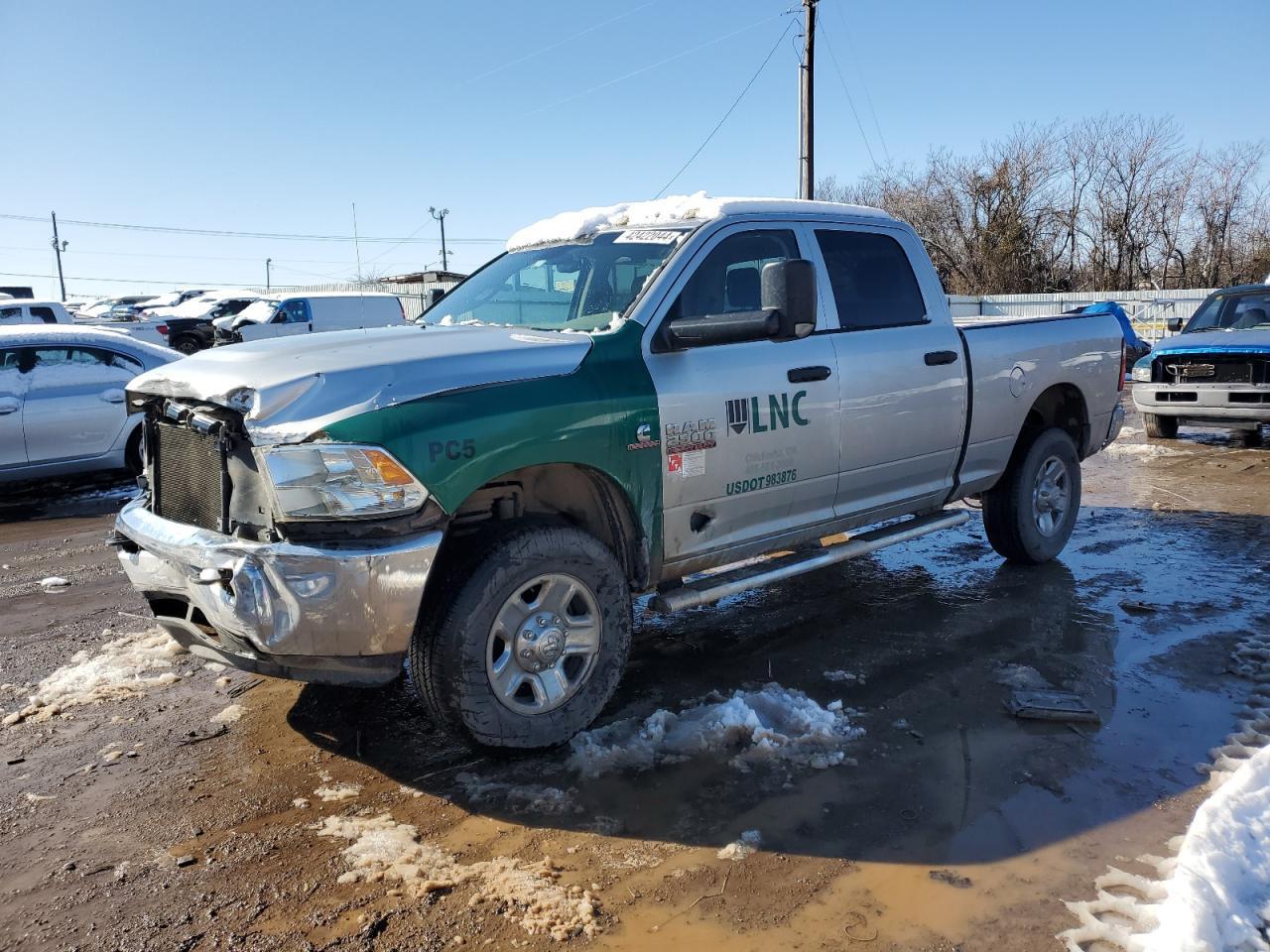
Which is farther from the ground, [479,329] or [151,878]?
[479,329]

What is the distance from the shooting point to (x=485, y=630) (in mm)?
3457

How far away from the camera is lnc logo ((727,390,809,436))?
13.8 feet

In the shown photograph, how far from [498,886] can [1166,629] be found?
3924 mm

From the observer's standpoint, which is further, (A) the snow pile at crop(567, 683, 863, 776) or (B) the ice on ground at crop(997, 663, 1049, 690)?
(B) the ice on ground at crop(997, 663, 1049, 690)

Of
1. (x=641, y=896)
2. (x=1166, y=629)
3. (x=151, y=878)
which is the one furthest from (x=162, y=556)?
(x=1166, y=629)

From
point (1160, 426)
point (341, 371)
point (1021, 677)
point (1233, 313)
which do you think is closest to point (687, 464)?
point (341, 371)

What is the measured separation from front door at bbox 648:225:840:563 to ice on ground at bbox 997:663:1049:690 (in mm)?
1107

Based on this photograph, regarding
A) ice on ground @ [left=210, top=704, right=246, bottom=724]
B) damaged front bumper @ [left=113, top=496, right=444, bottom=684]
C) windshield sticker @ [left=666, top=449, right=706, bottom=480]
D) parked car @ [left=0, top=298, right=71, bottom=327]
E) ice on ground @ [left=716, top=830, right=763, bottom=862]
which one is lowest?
ice on ground @ [left=716, top=830, right=763, bottom=862]

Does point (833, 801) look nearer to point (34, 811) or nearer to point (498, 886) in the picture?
point (498, 886)

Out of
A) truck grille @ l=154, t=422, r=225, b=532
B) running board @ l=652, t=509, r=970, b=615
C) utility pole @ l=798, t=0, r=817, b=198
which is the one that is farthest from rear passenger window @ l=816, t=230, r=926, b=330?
utility pole @ l=798, t=0, r=817, b=198

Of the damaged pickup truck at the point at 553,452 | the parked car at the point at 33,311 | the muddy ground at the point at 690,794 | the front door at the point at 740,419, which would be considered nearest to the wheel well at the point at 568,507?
the damaged pickup truck at the point at 553,452

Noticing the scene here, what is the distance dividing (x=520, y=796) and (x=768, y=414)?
Answer: 1.95 metres

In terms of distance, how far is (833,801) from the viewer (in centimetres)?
338

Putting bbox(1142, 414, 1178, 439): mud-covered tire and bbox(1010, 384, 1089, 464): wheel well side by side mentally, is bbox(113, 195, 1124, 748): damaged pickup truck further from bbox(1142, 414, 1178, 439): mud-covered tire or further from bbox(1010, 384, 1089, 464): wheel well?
bbox(1142, 414, 1178, 439): mud-covered tire
